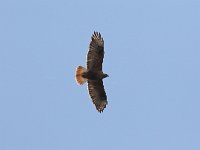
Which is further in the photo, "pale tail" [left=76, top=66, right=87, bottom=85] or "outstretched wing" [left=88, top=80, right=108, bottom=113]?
"outstretched wing" [left=88, top=80, right=108, bottom=113]

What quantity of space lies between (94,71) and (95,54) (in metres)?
0.68

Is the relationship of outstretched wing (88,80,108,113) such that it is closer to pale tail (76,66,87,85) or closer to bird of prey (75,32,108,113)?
bird of prey (75,32,108,113)

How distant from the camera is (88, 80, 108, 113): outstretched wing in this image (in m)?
39.5

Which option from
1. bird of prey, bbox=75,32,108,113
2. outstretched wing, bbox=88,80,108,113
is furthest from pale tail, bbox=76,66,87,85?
outstretched wing, bbox=88,80,108,113

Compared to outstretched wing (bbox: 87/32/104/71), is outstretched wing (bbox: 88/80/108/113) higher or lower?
lower

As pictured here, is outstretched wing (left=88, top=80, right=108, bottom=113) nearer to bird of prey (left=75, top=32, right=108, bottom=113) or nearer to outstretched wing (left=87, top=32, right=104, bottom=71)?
bird of prey (left=75, top=32, right=108, bottom=113)

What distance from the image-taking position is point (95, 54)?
3888cm

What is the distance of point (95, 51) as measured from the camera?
38.9m

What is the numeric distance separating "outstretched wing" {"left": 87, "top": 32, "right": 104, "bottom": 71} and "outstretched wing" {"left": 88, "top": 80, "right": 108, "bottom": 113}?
0.75 meters

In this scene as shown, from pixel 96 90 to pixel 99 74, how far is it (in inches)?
31.9

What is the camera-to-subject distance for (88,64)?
3872 cm

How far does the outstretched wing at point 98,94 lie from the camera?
130 ft

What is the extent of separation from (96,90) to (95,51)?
171cm

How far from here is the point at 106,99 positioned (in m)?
40.0
